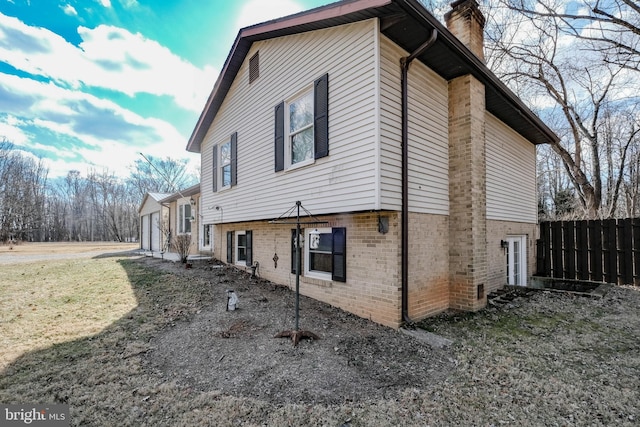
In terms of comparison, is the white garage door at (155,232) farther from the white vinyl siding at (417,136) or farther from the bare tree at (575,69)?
the bare tree at (575,69)

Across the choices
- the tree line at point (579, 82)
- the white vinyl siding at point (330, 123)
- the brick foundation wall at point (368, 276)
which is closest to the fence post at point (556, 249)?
the tree line at point (579, 82)

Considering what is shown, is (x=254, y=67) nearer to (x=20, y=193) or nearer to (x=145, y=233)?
(x=145, y=233)

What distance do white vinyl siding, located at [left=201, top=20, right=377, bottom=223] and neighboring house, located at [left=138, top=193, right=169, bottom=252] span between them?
9.03 m

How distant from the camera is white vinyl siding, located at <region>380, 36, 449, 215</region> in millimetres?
4746

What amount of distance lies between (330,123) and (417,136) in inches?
63.0

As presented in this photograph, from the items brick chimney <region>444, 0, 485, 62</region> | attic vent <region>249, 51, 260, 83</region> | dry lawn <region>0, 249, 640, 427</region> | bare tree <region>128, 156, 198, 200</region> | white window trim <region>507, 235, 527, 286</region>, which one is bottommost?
dry lawn <region>0, 249, 640, 427</region>

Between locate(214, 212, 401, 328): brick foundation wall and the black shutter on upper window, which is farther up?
the black shutter on upper window

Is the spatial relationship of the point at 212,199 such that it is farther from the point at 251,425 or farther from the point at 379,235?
the point at 251,425

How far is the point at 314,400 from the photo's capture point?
9.70ft

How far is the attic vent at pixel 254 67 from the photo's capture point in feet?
26.3

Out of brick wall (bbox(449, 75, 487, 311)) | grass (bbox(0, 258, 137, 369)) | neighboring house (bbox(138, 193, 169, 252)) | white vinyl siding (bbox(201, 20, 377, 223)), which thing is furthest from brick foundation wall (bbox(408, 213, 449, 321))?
neighboring house (bbox(138, 193, 169, 252))

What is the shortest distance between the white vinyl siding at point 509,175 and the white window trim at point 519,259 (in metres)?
0.60

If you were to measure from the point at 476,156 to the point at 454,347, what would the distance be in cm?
375

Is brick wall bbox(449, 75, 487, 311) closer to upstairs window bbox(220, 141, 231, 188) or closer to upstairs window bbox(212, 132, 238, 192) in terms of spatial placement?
upstairs window bbox(212, 132, 238, 192)
